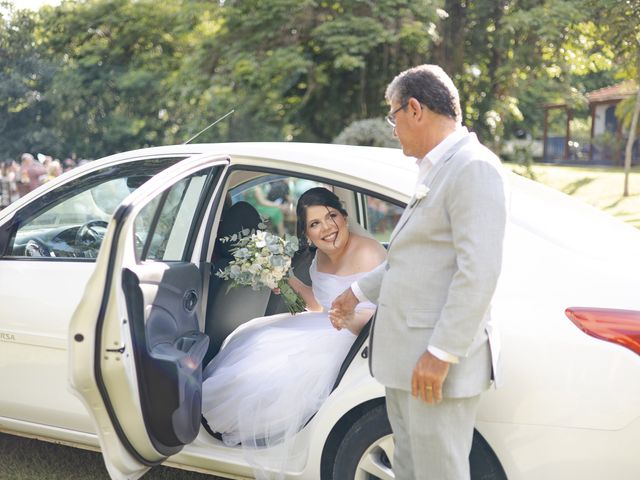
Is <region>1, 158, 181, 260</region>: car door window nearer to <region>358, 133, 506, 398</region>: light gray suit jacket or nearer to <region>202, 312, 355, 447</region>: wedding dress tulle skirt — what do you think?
<region>202, 312, 355, 447</region>: wedding dress tulle skirt

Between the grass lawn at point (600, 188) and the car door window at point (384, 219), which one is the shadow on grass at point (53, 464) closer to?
the car door window at point (384, 219)

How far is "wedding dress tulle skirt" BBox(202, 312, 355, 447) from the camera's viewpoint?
3.13m

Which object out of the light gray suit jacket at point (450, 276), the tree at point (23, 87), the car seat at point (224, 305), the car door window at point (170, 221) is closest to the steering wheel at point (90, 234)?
the car door window at point (170, 221)

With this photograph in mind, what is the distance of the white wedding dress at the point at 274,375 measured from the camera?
3123 mm

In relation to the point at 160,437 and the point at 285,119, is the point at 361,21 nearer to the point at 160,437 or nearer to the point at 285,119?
the point at 285,119

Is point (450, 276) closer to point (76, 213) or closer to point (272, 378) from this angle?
point (272, 378)

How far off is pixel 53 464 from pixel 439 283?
2.64 metres

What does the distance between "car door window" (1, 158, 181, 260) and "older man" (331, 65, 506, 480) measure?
151cm

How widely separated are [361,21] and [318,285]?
46.0 feet

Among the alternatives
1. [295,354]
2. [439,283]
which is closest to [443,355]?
[439,283]

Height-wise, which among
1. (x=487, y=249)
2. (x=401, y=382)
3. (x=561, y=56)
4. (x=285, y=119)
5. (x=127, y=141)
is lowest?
(x=127, y=141)

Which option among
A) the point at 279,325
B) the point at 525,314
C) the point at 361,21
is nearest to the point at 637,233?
the point at 525,314

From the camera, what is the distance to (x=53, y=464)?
3.96m

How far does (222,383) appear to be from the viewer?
3.39 meters
